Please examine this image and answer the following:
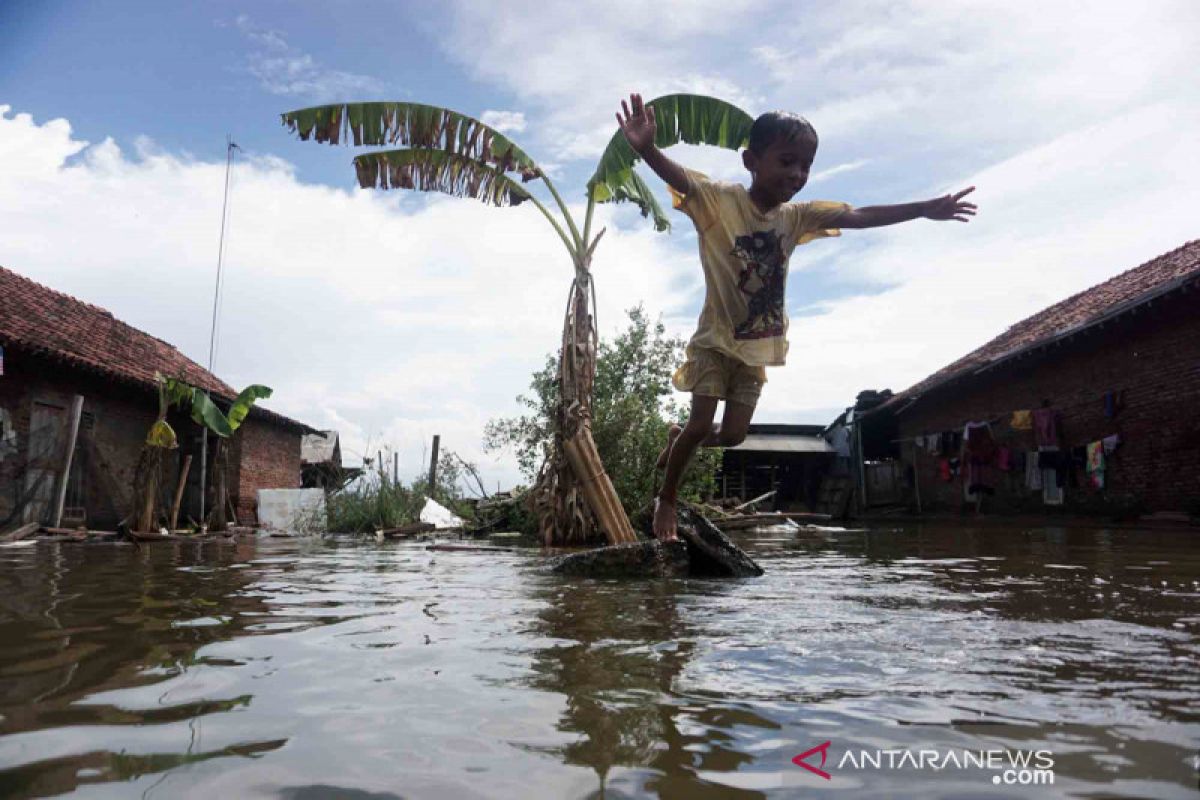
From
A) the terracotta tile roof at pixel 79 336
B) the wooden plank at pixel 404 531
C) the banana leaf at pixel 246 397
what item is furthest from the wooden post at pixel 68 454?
the wooden plank at pixel 404 531

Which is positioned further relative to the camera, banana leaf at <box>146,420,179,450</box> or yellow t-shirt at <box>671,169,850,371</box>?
banana leaf at <box>146,420,179,450</box>

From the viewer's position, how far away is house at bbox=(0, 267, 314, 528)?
36.4 ft

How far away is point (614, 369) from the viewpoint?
18.1 meters

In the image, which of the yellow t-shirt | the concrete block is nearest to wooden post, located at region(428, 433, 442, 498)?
the concrete block

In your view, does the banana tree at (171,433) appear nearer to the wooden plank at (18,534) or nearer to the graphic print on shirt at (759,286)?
the wooden plank at (18,534)

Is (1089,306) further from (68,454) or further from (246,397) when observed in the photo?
(68,454)

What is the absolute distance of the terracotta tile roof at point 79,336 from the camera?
37.4ft

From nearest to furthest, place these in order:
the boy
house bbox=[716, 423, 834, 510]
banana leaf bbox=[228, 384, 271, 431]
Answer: the boy < banana leaf bbox=[228, 384, 271, 431] < house bbox=[716, 423, 834, 510]

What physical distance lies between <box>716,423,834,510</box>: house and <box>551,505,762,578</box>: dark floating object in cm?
1862

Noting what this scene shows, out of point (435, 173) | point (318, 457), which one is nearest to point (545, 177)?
point (435, 173)

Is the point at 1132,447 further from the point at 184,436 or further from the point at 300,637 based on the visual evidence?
the point at 184,436

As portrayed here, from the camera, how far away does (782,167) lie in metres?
3.87

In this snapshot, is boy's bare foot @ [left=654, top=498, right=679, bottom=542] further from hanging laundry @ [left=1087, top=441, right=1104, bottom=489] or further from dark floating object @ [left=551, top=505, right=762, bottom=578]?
hanging laundry @ [left=1087, top=441, right=1104, bottom=489]

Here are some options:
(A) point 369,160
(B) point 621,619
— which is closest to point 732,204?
(B) point 621,619
